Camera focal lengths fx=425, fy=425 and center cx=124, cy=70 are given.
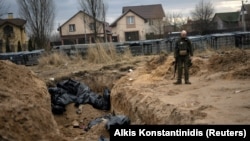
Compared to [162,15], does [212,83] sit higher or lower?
lower

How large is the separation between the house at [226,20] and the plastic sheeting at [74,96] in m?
56.5

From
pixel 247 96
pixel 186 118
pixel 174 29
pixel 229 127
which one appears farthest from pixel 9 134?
pixel 174 29

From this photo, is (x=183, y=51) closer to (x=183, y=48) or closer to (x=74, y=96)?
(x=183, y=48)

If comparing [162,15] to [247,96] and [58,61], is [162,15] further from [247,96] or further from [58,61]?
[247,96]

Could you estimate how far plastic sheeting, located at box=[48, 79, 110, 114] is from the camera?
53.3 ft

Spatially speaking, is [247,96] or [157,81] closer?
[247,96]

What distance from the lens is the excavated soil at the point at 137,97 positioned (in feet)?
29.1

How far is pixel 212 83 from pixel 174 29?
175 ft

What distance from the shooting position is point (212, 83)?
14.0m

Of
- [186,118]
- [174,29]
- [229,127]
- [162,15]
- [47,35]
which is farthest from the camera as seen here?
[162,15]

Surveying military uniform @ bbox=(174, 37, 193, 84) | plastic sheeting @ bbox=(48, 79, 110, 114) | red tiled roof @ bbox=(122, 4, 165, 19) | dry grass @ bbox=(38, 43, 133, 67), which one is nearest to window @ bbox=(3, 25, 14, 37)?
red tiled roof @ bbox=(122, 4, 165, 19)

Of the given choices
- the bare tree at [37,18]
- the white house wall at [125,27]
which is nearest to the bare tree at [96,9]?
→ the bare tree at [37,18]

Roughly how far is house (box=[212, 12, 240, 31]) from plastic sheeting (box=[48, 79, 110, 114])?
56488mm

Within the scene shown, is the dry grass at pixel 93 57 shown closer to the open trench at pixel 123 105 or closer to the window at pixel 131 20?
the open trench at pixel 123 105
